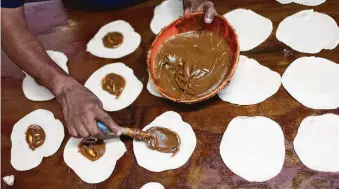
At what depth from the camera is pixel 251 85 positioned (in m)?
2.12

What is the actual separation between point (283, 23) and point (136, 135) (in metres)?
1.12

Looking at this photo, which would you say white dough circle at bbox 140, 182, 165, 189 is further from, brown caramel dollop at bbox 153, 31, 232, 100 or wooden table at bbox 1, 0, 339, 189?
brown caramel dollop at bbox 153, 31, 232, 100

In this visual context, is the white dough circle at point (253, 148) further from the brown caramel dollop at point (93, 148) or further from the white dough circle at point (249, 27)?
the brown caramel dollop at point (93, 148)

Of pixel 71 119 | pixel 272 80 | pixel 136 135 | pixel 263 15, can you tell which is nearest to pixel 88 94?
pixel 71 119

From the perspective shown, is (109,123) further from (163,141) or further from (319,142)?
(319,142)

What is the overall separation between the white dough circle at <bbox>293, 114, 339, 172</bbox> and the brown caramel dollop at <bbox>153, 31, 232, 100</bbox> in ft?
1.60

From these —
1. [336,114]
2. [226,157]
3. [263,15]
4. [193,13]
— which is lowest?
[226,157]

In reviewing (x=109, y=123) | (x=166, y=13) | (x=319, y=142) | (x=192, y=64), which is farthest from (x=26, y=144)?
(x=319, y=142)

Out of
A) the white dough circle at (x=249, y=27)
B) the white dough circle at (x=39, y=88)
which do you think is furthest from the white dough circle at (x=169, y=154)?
the white dough circle at (x=39, y=88)

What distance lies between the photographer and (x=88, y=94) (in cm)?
192

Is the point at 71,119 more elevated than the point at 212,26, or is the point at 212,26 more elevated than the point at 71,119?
the point at 212,26

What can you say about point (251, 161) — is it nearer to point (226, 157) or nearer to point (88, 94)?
point (226, 157)

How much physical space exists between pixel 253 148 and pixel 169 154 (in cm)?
43

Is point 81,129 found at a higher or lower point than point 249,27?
lower
